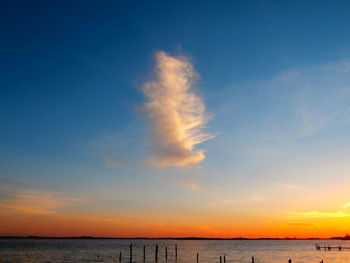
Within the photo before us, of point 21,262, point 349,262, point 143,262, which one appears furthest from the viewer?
point 349,262

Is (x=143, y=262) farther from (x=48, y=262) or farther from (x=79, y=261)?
(x=48, y=262)

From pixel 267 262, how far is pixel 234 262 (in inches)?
302

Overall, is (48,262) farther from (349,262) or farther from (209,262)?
(349,262)

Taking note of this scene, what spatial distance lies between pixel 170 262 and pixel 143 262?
251 inches

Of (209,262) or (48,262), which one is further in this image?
(209,262)

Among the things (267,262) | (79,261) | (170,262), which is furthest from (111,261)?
(267,262)

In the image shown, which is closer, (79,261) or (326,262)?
(79,261)

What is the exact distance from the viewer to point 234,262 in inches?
3209

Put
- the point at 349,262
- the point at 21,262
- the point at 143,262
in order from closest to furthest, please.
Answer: the point at 21,262 < the point at 143,262 < the point at 349,262

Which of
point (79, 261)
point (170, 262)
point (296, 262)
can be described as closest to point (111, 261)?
point (79, 261)

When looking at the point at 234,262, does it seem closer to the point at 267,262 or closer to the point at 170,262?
the point at 267,262

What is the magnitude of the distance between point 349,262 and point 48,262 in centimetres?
6709

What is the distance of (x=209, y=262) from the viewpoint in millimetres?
78750

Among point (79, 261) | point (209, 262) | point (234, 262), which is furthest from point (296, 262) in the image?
point (79, 261)
